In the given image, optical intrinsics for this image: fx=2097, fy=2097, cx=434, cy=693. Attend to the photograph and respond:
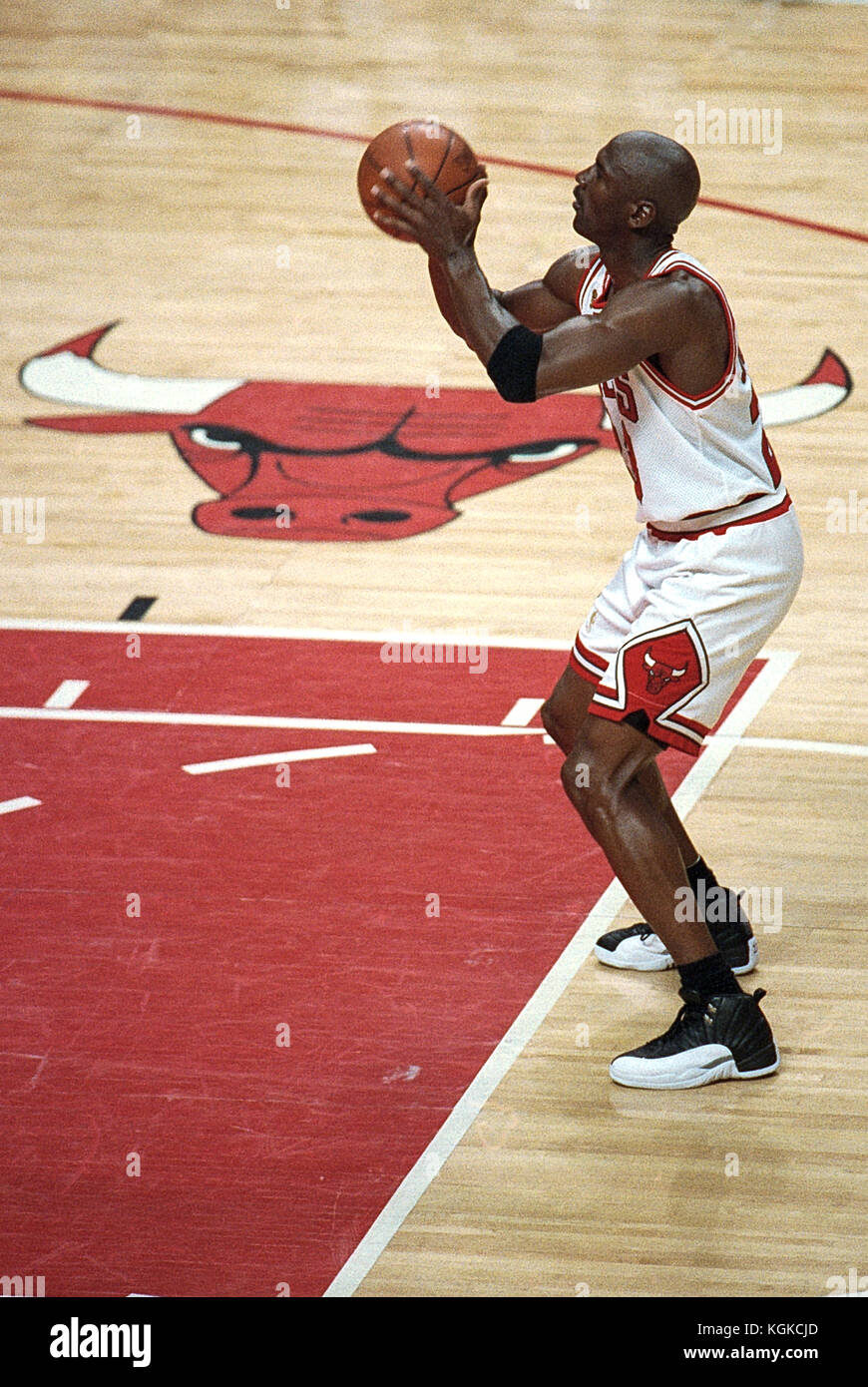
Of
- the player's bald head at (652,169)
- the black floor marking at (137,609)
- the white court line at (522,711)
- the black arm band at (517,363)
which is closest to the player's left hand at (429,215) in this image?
the black arm band at (517,363)

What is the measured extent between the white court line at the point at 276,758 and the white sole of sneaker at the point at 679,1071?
1.99 metres

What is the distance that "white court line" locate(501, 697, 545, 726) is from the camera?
693cm

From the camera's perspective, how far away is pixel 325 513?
867 centimetres

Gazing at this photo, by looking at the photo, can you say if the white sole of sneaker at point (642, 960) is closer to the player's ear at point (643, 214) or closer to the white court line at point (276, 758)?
the white court line at point (276, 758)

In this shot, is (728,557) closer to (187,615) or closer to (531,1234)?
(531,1234)

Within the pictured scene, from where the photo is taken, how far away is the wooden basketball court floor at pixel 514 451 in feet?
15.1

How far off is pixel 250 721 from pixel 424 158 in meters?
2.53

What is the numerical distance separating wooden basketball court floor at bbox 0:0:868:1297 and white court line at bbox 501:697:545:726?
2.4 inches

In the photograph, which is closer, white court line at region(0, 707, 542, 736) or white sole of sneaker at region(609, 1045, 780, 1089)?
white sole of sneaker at region(609, 1045, 780, 1089)

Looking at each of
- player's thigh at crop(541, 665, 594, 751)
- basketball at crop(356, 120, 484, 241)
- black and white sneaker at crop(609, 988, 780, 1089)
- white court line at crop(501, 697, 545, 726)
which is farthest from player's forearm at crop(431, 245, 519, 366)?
white court line at crop(501, 697, 545, 726)

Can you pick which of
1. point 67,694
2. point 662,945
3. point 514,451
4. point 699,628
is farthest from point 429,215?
point 514,451

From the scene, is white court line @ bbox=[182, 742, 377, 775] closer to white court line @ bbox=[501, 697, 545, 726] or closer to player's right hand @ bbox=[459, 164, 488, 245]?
white court line @ bbox=[501, 697, 545, 726]

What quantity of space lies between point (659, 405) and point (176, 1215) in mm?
2121

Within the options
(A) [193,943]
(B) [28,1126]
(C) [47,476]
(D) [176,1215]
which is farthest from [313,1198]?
(C) [47,476]
